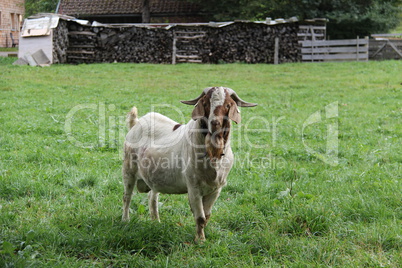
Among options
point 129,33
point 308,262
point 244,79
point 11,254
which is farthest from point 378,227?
point 129,33

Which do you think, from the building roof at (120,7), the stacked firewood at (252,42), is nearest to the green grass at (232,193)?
the stacked firewood at (252,42)

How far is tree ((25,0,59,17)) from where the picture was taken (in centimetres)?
4193

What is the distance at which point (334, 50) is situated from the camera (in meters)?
23.6

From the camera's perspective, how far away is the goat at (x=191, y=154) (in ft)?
12.3

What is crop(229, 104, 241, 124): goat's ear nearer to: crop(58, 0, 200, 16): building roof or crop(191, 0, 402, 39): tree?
crop(191, 0, 402, 39): tree

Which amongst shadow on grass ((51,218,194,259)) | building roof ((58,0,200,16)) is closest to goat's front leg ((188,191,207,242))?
shadow on grass ((51,218,194,259))

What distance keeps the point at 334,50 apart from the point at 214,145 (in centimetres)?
2162

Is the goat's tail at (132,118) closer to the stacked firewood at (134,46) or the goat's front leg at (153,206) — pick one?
the goat's front leg at (153,206)

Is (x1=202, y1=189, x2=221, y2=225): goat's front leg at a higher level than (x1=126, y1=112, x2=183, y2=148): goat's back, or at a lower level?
lower

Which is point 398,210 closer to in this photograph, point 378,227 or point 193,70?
→ point 378,227

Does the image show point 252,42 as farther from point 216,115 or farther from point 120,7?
point 216,115

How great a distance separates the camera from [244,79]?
17.9m

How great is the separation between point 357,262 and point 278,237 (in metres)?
0.79

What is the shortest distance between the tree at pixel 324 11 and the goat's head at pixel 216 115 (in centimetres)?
2674
